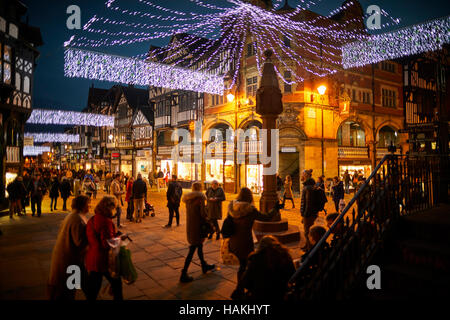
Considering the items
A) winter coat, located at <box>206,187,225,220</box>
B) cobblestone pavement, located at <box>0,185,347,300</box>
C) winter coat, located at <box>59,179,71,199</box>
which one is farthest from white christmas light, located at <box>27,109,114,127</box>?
winter coat, located at <box>206,187,225,220</box>

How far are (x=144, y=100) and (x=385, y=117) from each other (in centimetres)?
3153

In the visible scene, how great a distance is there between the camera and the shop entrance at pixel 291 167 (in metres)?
21.1

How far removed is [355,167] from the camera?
2383 centimetres

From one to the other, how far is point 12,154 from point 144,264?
1320cm

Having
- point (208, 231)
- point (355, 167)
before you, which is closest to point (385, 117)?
point (355, 167)

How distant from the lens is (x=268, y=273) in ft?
A: 9.71

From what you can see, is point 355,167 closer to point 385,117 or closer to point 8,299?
point 385,117

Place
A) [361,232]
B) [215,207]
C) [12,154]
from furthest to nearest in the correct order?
[12,154] < [215,207] < [361,232]

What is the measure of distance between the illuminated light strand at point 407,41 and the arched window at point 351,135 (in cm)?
644

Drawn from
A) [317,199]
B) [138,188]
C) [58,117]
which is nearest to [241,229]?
[317,199]

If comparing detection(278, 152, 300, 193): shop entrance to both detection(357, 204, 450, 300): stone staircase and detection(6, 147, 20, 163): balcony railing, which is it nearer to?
detection(357, 204, 450, 300): stone staircase

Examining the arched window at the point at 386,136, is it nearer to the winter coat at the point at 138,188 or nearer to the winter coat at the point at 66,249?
the winter coat at the point at 138,188

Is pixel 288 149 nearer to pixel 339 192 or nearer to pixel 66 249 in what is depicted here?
pixel 339 192
